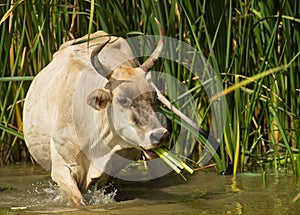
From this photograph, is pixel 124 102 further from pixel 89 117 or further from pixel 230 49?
pixel 230 49

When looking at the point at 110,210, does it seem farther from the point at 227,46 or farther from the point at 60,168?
the point at 227,46

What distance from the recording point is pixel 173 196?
5.54 meters

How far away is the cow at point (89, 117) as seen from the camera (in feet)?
16.6

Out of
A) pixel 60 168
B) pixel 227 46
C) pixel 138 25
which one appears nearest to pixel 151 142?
pixel 60 168

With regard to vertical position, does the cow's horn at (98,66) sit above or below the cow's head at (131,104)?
above

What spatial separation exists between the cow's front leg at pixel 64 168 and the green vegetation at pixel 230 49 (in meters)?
0.76

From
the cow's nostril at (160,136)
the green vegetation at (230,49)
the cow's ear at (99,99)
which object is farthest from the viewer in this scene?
the green vegetation at (230,49)

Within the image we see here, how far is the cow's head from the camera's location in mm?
4938

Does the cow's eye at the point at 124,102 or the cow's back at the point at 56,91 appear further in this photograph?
the cow's back at the point at 56,91

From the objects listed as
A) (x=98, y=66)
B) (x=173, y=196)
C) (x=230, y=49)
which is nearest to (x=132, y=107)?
(x=98, y=66)

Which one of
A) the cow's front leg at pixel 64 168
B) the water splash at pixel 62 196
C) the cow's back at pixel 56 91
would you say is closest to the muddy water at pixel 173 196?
the water splash at pixel 62 196

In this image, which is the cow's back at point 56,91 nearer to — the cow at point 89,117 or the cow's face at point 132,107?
the cow at point 89,117

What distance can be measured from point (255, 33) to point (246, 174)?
3.68 feet

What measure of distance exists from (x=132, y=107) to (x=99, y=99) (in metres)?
0.25
